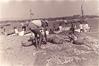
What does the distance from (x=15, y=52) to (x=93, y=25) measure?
1.66 feet

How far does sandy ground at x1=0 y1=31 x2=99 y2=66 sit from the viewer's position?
3.68 ft

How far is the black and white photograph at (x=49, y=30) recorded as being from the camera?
1149 millimetres

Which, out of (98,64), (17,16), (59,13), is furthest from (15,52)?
(98,64)

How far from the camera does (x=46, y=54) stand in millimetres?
1153

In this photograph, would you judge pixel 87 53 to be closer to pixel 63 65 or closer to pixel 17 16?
pixel 63 65

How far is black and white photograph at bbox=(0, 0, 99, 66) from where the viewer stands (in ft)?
3.77

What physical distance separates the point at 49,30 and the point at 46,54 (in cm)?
15

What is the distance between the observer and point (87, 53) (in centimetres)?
116

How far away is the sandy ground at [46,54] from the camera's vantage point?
3.68ft

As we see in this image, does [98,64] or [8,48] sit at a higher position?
[8,48]

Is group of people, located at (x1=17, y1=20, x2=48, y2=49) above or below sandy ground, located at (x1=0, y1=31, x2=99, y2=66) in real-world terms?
above

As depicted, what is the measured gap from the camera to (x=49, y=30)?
1194 mm

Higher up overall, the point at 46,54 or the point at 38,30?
the point at 38,30

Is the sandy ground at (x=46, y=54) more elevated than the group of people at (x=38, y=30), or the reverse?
the group of people at (x=38, y=30)
